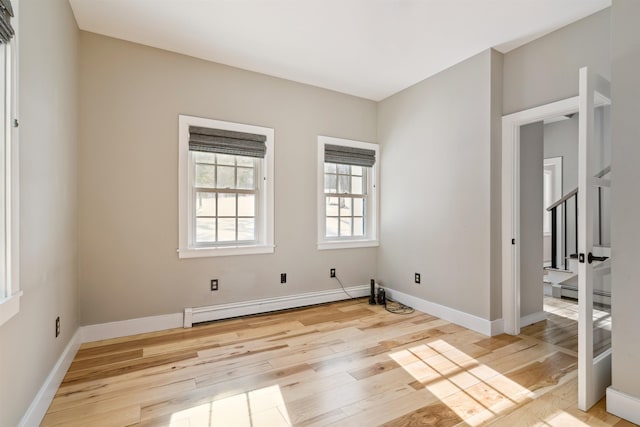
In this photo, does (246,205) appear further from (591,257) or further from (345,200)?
(591,257)

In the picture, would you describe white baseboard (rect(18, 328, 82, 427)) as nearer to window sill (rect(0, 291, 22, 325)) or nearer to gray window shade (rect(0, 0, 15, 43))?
window sill (rect(0, 291, 22, 325))

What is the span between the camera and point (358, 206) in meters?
4.49

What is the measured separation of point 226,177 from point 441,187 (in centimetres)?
245

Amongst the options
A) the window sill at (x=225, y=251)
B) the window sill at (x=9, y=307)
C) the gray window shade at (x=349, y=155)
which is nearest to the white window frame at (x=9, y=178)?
the window sill at (x=9, y=307)

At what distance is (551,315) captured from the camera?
143 inches

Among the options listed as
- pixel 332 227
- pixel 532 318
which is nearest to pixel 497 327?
pixel 532 318

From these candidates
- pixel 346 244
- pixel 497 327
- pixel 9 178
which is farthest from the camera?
pixel 346 244

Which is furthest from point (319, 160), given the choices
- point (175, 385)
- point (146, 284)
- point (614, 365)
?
point (614, 365)

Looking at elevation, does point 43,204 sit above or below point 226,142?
below

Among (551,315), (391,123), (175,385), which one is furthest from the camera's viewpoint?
(391,123)

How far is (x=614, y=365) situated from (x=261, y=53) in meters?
3.71

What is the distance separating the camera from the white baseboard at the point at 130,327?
282 centimetres

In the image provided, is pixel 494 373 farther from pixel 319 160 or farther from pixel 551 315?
pixel 319 160

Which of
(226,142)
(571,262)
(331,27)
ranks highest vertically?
(331,27)
